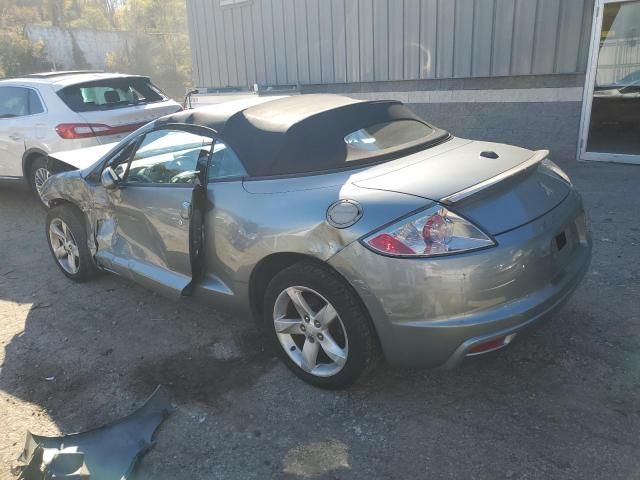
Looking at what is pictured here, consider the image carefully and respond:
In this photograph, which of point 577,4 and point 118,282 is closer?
point 118,282

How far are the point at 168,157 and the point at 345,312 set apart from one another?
187 centimetres

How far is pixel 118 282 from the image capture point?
469cm

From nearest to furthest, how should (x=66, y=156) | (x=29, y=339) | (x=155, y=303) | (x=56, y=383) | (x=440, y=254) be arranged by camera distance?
1. (x=440, y=254)
2. (x=56, y=383)
3. (x=29, y=339)
4. (x=155, y=303)
5. (x=66, y=156)

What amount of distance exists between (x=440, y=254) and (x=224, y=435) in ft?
4.69

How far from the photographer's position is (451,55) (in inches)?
320

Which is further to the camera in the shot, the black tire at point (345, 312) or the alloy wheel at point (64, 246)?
the alloy wheel at point (64, 246)

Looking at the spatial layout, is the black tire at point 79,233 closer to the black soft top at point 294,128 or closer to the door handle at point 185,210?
the black soft top at point 294,128

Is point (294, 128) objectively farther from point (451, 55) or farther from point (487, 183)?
point (451, 55)

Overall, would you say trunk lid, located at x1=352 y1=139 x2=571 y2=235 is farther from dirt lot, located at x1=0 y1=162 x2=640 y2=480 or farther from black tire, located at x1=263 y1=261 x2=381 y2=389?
dirt lot, located at x1=0 y1=162 x2=640 y2=480

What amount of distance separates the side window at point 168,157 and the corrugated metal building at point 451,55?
19.0ft

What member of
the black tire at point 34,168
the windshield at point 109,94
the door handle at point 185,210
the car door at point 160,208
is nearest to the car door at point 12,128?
the black tire at point 34,168

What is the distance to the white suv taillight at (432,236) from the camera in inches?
93.8

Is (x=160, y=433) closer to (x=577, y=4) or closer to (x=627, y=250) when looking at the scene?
(x=627, y=250)

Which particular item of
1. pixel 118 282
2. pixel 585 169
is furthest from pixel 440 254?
pixel 585 169
